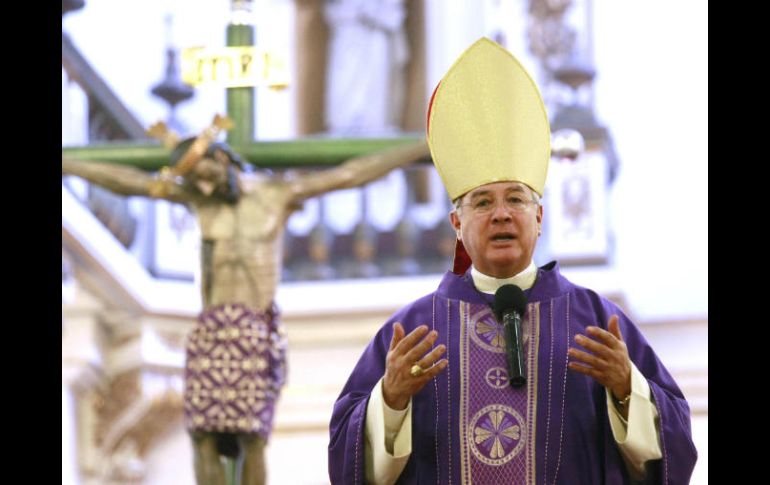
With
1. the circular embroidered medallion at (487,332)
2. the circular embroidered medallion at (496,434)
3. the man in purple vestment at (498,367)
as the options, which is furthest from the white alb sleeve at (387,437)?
the circular embroidered medallion at (487,332)

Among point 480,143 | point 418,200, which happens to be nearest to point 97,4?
point 418,200

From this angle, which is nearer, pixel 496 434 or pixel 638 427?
pixel 638 427

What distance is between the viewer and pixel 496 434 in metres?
4.64

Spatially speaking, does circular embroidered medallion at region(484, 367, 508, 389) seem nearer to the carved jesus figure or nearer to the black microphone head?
the black microphone head

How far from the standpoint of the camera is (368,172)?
8102 millimetres

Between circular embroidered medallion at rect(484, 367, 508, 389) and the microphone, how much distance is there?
0.03 m

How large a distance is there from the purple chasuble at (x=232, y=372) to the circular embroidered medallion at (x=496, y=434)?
2917mm

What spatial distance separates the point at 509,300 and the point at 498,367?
14 centimetres

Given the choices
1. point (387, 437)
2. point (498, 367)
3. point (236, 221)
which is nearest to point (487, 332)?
point (498, 367)

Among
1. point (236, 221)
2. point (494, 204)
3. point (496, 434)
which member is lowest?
point (496, 434)

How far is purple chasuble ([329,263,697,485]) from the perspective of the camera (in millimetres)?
4574

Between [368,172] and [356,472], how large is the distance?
359cm

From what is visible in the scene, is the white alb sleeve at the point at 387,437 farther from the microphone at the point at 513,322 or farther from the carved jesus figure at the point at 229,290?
the carved jesus figure at the point at 229,290

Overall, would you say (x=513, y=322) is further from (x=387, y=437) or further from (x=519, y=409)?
(x=387, y=437)
